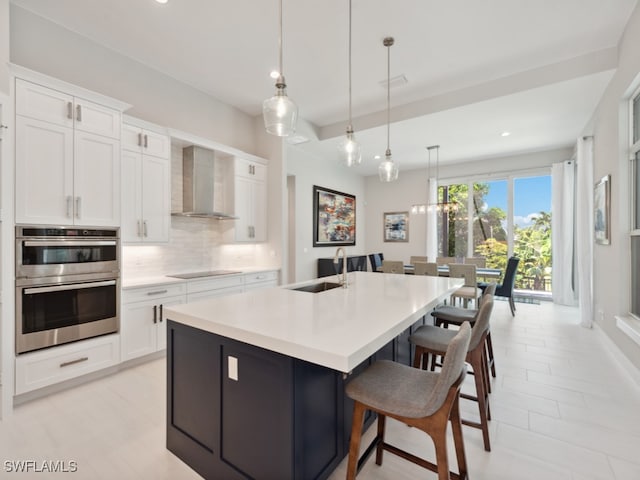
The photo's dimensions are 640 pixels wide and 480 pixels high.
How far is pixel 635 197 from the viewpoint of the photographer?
118 inches

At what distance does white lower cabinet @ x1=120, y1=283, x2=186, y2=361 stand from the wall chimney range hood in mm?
1025

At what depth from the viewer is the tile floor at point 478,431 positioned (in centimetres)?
169

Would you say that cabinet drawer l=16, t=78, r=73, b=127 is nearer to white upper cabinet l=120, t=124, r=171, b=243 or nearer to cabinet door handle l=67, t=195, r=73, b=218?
white upper cabinet l=120, t=124, r=171, b=243

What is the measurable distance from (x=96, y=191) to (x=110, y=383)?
1.76 m

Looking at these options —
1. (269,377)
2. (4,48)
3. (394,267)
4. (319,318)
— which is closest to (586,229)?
(394,267)

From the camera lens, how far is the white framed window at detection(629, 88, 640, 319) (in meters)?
2.95

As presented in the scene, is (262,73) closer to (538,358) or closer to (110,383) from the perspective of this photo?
(110,383)

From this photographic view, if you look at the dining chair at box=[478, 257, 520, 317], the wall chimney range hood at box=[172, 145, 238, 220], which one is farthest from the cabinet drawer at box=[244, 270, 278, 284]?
the dining chair at box=[478, 257, 520, 317]

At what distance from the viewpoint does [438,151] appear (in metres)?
5.99

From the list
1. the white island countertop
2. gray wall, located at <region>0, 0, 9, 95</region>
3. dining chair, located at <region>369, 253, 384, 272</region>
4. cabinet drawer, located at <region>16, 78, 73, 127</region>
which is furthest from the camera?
dining chair, located at <region>369, 253, 384, 272</region>

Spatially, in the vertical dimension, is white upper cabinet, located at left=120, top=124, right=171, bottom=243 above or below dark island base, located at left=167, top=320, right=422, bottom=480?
above

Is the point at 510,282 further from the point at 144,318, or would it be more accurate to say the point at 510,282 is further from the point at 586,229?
the point at 144,318

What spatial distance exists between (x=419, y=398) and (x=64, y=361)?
292 cm

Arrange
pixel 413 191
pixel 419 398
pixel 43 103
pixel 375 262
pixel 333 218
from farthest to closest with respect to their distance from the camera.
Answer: pixel 413 191, pixel 333 218, pixel 375 262, pixel 43 103, pixel 419 398
